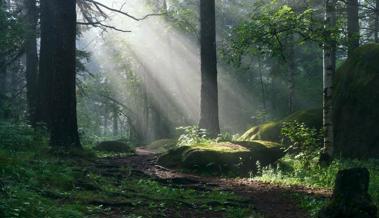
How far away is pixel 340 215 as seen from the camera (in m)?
6.56

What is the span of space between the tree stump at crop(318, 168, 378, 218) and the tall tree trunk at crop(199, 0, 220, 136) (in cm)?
1013

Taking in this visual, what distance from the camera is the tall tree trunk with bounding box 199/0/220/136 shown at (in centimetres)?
1691

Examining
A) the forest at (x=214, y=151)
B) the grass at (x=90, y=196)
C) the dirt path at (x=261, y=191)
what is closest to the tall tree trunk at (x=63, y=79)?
the forest at (x=214, y=151)

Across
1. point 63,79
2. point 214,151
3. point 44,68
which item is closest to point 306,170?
point 214,151

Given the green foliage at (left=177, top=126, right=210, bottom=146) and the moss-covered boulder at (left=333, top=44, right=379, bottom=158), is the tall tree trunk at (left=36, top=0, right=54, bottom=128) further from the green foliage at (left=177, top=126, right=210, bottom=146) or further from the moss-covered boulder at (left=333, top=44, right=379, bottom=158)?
the moss-covered boulder at (left=333, top=44, right=379, bottom=158)

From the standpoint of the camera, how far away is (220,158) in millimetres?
12266

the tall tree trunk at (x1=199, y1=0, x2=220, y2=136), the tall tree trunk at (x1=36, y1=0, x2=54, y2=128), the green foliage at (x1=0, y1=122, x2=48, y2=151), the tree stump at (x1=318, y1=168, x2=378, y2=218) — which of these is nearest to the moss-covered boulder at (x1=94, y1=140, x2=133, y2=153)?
the tall tree trunk at (x1=36, y1=0, x2=54, y2=128)

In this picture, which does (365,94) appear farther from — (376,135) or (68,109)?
(68,109)

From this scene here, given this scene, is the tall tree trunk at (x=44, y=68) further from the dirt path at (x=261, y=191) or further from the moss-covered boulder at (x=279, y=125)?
the moss-covered boulder at (x=279, y=125)

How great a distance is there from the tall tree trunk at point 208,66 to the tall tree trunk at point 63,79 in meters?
5.92

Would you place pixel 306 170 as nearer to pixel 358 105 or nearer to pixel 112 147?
pixel 358 105

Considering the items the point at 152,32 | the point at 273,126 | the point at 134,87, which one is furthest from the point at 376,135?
the point at 134,87

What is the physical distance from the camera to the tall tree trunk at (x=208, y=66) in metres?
16.9

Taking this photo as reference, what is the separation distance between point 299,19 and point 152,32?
105ft
